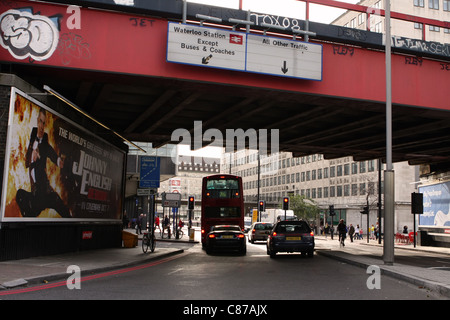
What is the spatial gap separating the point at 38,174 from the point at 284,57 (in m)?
8.05

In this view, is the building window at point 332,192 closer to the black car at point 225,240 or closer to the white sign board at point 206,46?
the black car at point 225,240

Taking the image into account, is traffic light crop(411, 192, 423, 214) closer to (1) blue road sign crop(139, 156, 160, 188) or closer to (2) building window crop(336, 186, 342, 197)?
(1) blue road sign crop(139, 156, 160, 188)

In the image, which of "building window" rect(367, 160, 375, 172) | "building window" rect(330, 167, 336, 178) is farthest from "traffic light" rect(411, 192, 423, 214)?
"building window" rect(330, 167, 336, 178)

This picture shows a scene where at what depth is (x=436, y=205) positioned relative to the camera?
A: 3234 cm

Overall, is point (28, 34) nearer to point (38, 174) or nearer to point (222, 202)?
point (38, 174)

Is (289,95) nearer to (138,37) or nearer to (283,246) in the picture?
(138,37)

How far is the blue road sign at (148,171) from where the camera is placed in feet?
66.8

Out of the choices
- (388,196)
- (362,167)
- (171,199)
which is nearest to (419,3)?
(362,167)

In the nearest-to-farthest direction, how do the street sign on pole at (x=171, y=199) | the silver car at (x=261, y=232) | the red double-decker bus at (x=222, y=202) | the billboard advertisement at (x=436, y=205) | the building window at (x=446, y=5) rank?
the red double-decker bus at (x=222, y=202)
the billboard advertisement at (x=436, y=205)
the street sign on pole at (x=171, y=199)
the silver car at (x=261, y=232)
the building window at (x=446, y=5)

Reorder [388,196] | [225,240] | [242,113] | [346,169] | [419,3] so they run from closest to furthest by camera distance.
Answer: [388,196]
[242,113]
[225,240]
[419,3]
[346,169]

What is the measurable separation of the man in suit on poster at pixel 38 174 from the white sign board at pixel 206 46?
4.43 m

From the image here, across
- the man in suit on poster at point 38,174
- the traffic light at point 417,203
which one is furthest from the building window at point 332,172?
the man in suit on poster at point 38,174

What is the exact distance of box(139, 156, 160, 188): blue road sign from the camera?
20.4 meters
